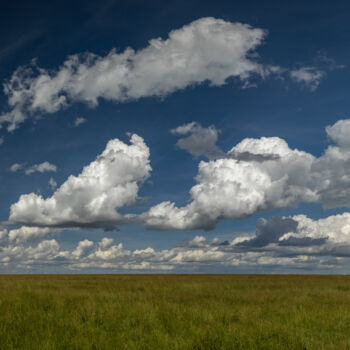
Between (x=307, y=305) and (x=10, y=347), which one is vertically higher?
(x=10, y=347)

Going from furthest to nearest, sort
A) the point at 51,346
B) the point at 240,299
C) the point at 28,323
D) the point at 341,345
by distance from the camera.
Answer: the point at 240,299, the point at 28,323, the point at 341,345, the point at 51,346

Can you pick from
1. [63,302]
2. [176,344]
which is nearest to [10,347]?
[176,344]

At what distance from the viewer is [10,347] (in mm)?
8117

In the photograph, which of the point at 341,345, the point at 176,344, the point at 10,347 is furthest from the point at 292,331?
the point at 10,347

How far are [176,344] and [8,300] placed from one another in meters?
10.3

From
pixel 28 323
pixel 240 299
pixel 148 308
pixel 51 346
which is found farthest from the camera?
pixel 240 299

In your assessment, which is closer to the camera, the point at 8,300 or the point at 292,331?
the point at 292,331

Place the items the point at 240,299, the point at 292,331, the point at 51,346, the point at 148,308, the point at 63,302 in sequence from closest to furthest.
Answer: the point at 51,346, the point at 292,331, the point at 148,308, the point at 63,302, the point at 240,299

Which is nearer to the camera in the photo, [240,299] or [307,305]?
[307,305]

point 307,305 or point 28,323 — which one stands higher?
point 28,323

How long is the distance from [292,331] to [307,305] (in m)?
6.60

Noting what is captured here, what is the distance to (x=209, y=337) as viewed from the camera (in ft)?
29.7

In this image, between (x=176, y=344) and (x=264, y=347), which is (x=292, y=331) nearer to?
(x=264, y=347)

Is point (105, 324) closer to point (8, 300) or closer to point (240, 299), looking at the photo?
point (8, 300)
